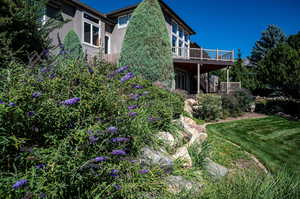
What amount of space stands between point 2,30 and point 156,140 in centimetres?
473

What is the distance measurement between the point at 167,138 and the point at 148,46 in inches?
201

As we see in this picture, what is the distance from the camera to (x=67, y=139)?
1708 mm

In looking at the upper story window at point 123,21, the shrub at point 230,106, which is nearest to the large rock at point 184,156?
the shrub at point 230,106

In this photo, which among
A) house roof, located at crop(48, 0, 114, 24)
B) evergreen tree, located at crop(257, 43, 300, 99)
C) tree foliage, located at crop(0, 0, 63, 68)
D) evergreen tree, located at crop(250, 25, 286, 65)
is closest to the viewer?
tree foliage, located at crop(0, 0, 63, 68)

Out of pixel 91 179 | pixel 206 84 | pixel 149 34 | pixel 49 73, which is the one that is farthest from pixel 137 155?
pixel 206 84

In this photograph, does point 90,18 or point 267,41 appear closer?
point 90,18

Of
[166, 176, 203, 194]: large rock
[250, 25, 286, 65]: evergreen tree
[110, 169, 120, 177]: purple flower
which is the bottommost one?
[166, 176, 203, 194]: large rock

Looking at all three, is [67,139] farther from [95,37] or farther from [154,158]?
[95,37]

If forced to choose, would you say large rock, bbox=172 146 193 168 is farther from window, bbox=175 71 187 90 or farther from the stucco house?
window, bbox=175 71 187 90

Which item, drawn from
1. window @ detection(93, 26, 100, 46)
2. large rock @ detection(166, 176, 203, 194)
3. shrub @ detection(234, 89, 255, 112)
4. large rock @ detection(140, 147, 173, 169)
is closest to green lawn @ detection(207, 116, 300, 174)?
large rock @ detection(166, 176, 203, 194)

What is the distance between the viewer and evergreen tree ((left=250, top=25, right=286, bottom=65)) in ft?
137

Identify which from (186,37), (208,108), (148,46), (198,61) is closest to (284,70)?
(198,61)

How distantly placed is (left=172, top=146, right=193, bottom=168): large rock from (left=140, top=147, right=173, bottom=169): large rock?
43 centimetres

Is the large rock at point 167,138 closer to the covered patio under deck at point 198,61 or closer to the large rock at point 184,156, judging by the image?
the large rock at point 184,156
